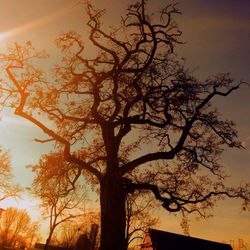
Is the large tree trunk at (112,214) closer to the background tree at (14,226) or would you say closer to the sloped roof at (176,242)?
the sloped roof at (176,242)

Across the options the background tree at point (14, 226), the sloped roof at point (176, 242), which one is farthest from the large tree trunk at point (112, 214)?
the background tree at point (14, 226)

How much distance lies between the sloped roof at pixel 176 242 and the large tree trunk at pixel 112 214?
1408 inches

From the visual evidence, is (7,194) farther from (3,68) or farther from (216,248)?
(216,248)

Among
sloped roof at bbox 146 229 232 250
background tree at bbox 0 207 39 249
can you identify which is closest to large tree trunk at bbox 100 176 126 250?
sloped roof at bbox 146 229 232 250

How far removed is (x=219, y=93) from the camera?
15.7 m

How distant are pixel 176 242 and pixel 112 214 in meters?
39.0

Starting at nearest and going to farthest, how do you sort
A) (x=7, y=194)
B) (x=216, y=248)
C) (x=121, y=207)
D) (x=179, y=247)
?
1. (x=121, y=207)
2. (x=7, y=194)
3. (x=179, y=247)
4. (x=216, y=248)

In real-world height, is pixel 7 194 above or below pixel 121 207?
above

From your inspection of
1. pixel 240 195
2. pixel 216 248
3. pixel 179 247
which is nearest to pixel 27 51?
pixel 240 195

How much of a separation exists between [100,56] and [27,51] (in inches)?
149

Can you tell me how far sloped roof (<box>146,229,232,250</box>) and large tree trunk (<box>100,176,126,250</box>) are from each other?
3577 centimetres

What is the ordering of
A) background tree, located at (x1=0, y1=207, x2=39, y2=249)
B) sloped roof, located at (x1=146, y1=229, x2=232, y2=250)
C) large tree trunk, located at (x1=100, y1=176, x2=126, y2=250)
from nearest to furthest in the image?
large tree trunk, located at (x1=100, y1=176, x2=126, y2=250)
sloped roof, located at (x1=146, y1=229, x2=232, y2=250)
background tree, located at (x1=0, y1=207, x2=39, y2=249)

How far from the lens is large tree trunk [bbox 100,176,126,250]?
1269cm

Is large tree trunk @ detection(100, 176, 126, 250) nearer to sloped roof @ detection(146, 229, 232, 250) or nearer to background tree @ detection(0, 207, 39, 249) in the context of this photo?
sloped roof @ detection(146, 229, 232, 250)
